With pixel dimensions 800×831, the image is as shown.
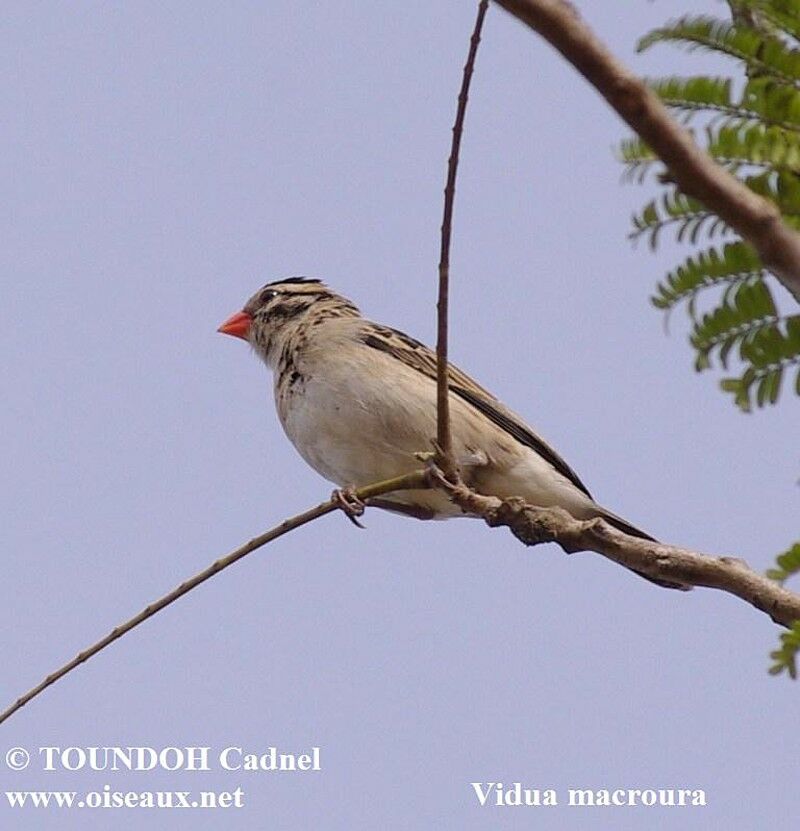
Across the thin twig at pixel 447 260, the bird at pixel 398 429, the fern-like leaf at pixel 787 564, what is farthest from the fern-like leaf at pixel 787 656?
the bird at pixel 398 429

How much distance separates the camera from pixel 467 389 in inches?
258

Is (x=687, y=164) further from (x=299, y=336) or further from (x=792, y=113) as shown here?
(x=299, y=336)

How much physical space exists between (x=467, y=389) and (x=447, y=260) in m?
3.40

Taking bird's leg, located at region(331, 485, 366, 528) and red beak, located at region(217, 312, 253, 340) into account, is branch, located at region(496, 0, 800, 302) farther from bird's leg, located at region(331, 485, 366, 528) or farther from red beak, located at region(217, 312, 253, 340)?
red beak, located at region(217, 312, 253, 340)

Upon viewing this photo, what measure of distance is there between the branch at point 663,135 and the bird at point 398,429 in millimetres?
4242

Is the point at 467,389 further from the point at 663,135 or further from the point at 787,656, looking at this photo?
the point at 663,135

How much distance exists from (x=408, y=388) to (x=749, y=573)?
291cm

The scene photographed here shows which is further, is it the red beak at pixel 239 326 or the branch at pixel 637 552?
the red beak at pixel 239 326

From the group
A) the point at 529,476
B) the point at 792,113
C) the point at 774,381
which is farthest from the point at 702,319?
the point at 529,476

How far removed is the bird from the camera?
6.02 meters

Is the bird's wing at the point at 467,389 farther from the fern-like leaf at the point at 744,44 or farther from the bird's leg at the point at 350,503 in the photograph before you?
the fern-like leaf at the point at 744,44

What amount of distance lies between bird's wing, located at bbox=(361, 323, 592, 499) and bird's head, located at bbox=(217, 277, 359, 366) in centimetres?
50

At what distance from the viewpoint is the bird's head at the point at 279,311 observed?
23.9 feet

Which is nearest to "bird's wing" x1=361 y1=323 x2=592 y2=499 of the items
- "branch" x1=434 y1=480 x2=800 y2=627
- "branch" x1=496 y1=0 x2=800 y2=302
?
"branch" x1=434 y1=480 x2=800 y2=627
